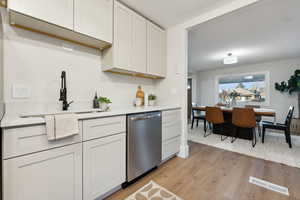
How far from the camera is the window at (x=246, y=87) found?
495 centimetres

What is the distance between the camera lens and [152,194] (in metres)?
1.45

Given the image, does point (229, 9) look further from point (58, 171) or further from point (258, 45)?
point (58, 171)

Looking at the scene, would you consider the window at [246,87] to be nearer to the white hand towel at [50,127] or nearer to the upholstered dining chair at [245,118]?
the upholstered dining chair at [245,118]

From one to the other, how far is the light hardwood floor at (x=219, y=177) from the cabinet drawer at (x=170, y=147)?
158 mm

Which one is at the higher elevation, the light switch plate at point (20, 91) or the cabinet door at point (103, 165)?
the light switch plate at point (20, 91)

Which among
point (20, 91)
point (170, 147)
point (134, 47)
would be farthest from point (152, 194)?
point (134, 47)

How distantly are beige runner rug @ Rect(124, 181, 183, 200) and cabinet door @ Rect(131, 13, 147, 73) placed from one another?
1584 mm

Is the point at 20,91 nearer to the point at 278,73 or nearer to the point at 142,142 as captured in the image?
the point at 142,142

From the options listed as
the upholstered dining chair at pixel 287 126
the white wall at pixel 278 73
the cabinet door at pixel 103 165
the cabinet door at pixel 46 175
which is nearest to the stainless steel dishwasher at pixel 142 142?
the cabinet door at pixel 103 165

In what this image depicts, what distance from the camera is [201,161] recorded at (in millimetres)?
2240

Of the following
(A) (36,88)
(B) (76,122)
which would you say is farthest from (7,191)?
(A) (36,88)

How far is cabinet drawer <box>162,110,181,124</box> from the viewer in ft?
6.66

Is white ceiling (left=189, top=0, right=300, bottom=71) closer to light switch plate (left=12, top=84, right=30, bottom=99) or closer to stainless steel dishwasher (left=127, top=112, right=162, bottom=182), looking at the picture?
stainless steel dishwasher (left=127, top=112, right=162, bottom=182)

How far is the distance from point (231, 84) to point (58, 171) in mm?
6488
